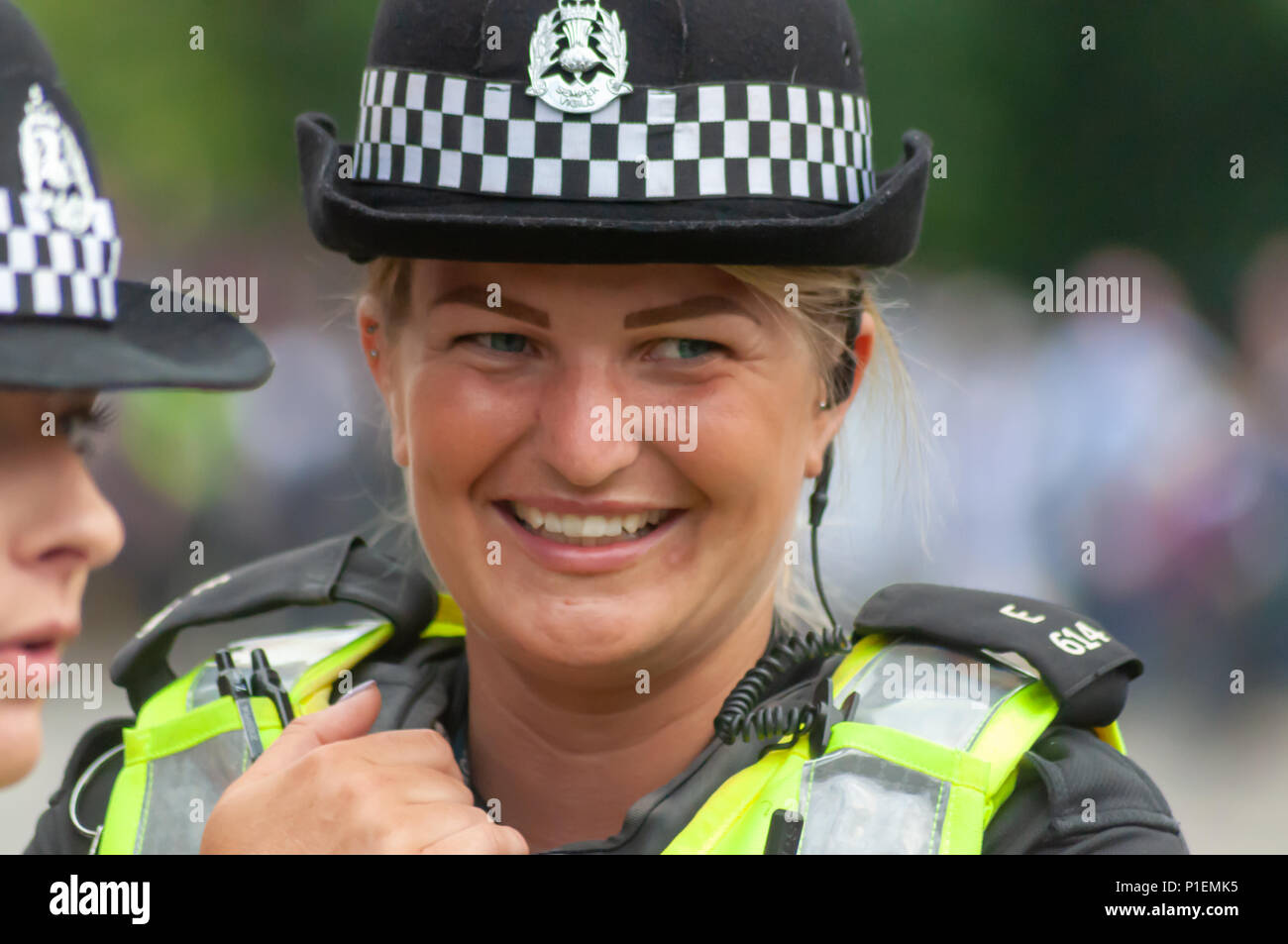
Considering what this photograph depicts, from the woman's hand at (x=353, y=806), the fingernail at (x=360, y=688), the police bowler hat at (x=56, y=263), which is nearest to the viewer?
the police bowler hat at (x=56, y=263)

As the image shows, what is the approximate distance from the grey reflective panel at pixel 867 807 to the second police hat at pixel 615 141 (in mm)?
695

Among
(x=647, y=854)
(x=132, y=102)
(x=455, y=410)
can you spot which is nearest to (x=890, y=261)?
(x=455, y=410)

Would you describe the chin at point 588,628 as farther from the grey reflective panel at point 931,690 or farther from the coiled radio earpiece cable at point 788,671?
the grey reflective panel at point 931,690

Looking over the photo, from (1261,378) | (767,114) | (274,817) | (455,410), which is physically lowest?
(1261,378)

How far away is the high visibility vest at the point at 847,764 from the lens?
206cm

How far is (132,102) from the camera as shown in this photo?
8078 millimetres

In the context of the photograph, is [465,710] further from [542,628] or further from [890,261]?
[890,261]

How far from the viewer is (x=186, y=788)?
7.97ft

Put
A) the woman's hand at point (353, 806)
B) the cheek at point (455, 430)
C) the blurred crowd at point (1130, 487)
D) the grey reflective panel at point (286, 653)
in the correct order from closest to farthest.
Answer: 1. the woman's hand at point (353, 806)
2. the cheek at point (455, 430)
3. the grey reflective panel at point (286, 653)
4. the blurred crowd at point (1130, 487)

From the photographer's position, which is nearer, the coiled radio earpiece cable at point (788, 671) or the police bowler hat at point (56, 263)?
the police bowler hat at point (56, 263)

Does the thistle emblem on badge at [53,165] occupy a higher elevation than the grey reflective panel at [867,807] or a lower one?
higher

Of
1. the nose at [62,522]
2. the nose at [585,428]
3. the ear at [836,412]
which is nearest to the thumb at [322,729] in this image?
the nose at [585,428]

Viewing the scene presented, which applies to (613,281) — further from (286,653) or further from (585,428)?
(286,653)

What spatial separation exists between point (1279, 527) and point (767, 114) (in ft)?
19.9
